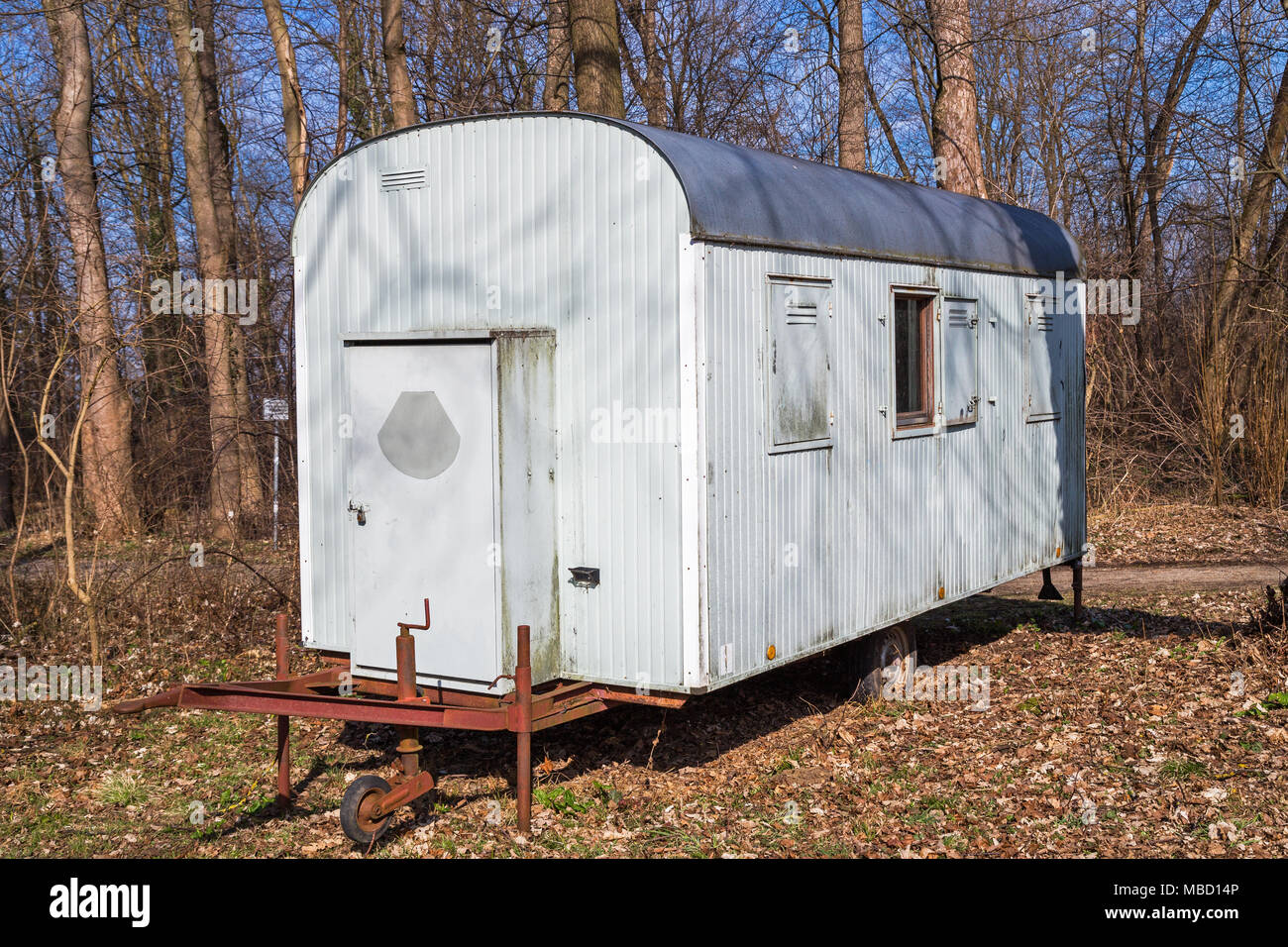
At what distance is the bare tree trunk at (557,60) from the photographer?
54.8 feet

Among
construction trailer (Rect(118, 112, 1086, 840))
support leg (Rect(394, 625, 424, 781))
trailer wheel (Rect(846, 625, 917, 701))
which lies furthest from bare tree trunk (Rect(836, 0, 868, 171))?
support leg (Rect(394, 625, 424, 781))

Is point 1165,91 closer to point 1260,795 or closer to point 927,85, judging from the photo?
point 927,85

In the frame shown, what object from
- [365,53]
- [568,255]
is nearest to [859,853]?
[568,255]

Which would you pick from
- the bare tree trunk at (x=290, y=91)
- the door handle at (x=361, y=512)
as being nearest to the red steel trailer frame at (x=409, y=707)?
the door handle at (x=361, y=512)

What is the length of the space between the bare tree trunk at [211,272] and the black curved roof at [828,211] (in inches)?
313

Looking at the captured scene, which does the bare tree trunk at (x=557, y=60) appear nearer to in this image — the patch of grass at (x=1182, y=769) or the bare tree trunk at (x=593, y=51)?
the bare tree trunk at (x=593, y=51)

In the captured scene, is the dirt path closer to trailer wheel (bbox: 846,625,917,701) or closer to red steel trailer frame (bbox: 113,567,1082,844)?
trailer wheel (bbox: 846,625,917,701)

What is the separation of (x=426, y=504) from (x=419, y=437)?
1.14 feet

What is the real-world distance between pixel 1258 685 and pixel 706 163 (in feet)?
17.6

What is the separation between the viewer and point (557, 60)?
56.5 feet

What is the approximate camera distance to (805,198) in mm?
7125

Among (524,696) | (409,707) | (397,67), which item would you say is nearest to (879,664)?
(524,696)

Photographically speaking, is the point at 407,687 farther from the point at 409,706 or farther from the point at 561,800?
the point at 561,800

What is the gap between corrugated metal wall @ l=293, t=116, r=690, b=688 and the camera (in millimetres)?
6133
